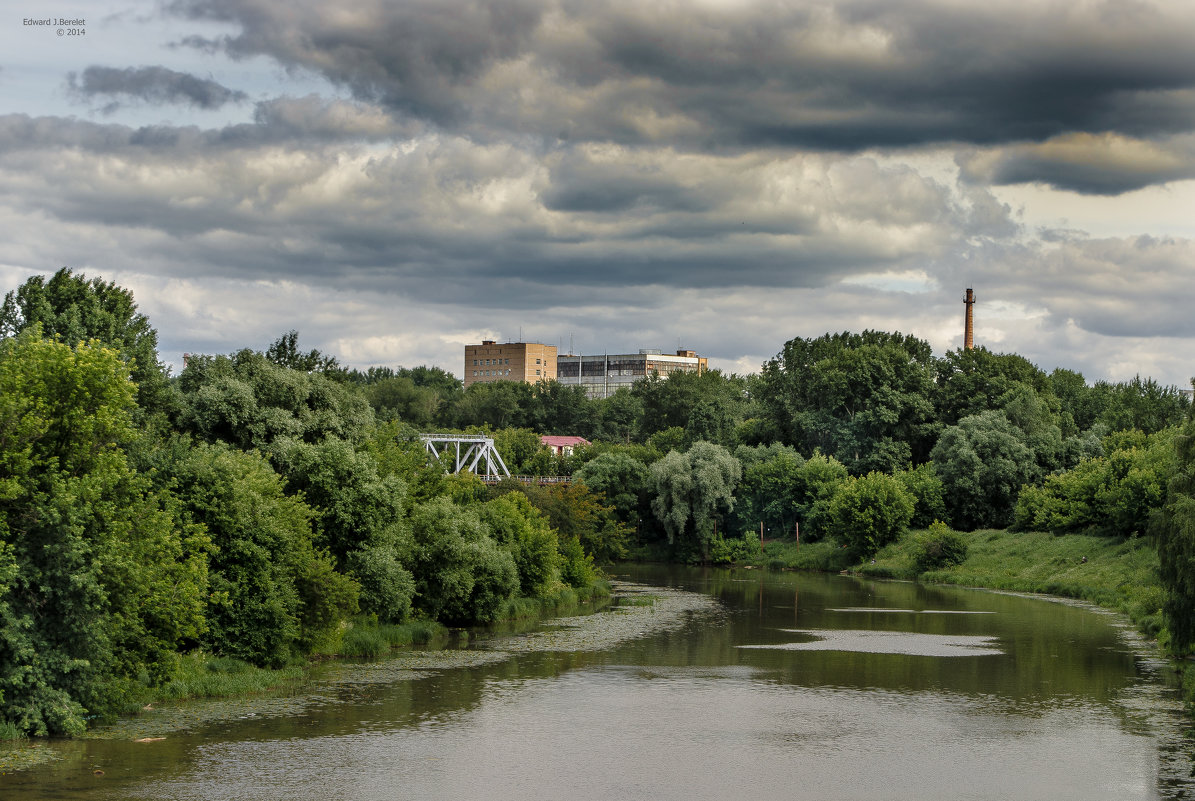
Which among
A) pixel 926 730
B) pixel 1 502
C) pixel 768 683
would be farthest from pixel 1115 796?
pixel 1 502

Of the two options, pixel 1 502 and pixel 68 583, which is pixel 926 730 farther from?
pixel 1 502

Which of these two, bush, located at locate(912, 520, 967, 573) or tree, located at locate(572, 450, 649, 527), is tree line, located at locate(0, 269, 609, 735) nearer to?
bush, located at locate(912, 520, 967, 573)

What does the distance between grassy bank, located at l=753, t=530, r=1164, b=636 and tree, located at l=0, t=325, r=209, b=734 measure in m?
38.2

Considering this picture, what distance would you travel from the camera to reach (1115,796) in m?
22.1

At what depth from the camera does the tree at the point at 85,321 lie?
137 ft

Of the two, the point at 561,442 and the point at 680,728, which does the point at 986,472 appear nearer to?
the point at 680,728

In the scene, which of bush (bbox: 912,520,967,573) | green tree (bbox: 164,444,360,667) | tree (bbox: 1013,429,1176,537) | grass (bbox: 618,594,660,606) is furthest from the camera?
bush (bbox: 912,520,967,573)

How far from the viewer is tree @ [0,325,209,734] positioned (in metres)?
23.6

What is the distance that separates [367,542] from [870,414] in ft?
207

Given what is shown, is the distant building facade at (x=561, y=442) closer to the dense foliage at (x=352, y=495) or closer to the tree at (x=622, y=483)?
the dense foliage at (x=352, y=495)

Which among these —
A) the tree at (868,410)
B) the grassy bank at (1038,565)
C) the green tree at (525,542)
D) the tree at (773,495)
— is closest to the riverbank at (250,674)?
the green tree at (525,542)

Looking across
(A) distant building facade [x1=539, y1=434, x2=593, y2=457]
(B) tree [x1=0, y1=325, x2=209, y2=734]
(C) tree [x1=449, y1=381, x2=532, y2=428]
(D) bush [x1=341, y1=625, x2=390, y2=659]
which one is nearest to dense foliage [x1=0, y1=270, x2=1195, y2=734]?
→ (B) tree [x1=0, y1=325, x2=209, y2=734]

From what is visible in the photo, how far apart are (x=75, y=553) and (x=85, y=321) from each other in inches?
894

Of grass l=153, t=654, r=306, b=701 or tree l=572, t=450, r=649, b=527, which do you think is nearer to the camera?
grass l=153, t=654, r=306, b=701
